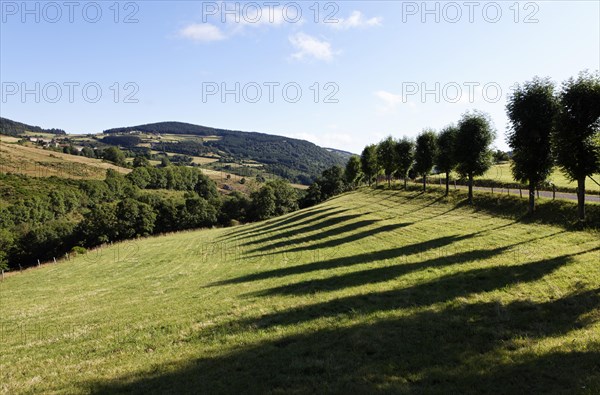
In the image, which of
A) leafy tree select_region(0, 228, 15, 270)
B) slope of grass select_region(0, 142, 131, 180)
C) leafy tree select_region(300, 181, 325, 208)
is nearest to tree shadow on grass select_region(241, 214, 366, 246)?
leafy tree select_region(0, 228, 15, 270)

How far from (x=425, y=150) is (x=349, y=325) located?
6268 centimetres

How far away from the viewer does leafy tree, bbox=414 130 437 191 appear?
6975 cm

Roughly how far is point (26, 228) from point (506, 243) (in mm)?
127874

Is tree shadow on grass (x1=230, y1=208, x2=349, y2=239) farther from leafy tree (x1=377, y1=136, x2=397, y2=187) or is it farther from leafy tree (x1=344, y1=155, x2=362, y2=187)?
leafy tree (x1=344, y1=155, x2=362, y2=187)

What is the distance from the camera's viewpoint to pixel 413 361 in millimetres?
10594

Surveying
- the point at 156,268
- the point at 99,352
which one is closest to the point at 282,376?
the point at 99,352

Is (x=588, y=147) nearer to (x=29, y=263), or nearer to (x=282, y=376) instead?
(x=282, y=376)

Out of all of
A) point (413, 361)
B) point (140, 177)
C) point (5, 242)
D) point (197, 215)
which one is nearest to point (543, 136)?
point (413, 361)

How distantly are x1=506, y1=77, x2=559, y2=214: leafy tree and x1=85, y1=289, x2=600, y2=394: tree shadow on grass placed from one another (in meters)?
25.3

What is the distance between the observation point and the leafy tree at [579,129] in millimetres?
27719

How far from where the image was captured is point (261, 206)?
134625 mm

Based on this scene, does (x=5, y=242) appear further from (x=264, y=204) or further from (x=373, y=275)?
(x=373, y=275)

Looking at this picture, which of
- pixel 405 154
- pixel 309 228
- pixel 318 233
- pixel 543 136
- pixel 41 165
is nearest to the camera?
pixel 543 136

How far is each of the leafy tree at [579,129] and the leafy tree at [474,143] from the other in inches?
707
